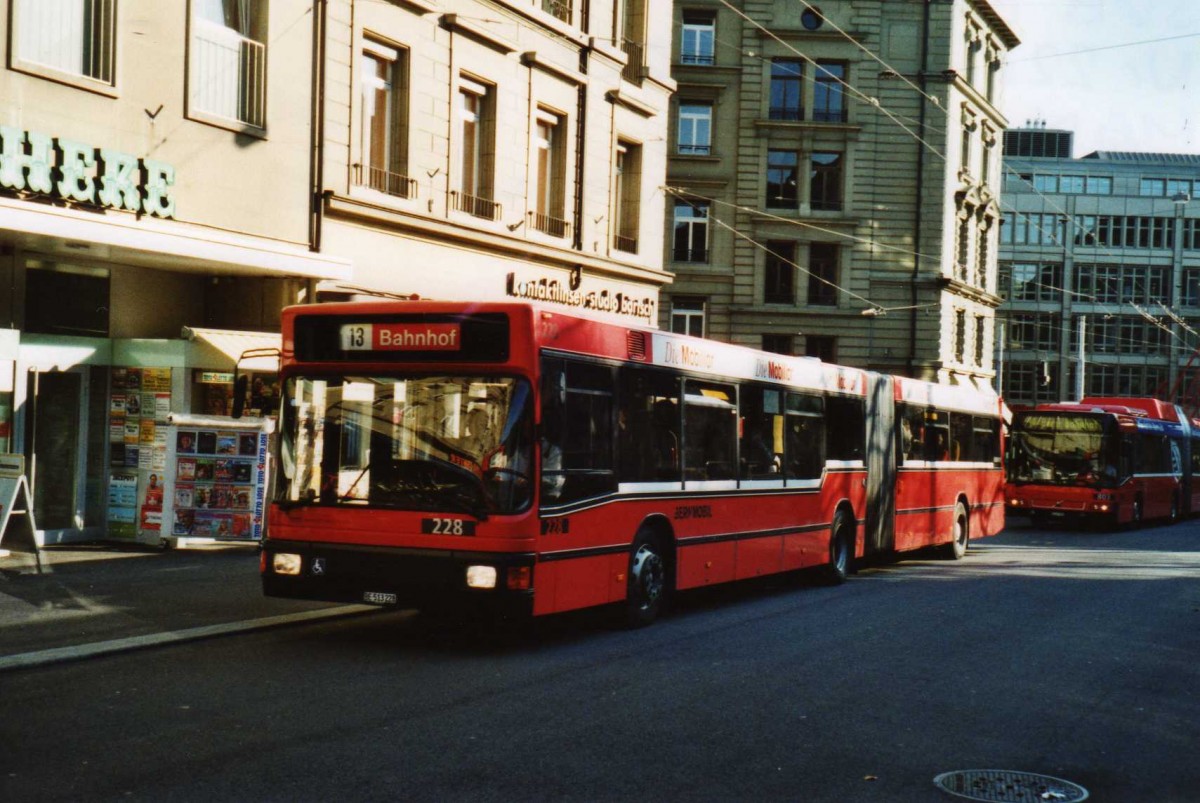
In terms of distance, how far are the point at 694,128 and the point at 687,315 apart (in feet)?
22.2

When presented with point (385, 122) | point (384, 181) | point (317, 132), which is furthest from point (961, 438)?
point (317, 132)

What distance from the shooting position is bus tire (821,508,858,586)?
17.1 metres

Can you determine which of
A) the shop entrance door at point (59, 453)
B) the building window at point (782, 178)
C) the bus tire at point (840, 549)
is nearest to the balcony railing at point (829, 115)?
the building window at point (782, 178)

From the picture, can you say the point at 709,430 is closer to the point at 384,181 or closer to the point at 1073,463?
the point at 384,181

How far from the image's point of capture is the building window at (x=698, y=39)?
164 feet

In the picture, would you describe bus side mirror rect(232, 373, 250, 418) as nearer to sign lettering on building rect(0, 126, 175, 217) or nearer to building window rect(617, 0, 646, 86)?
sign lettering on building rect(0, 126, 175, 217)

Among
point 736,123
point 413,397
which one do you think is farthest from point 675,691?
point 736,123

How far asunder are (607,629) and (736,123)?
40.5 m

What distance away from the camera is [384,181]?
21.3 meters

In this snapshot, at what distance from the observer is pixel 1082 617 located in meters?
14.3

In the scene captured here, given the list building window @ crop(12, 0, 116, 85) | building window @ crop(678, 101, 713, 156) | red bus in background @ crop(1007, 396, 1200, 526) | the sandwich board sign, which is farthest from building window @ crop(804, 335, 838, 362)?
the sandwich board sign

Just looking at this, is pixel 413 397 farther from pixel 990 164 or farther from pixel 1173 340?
pixel 1173 340

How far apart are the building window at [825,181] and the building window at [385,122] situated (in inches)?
1270

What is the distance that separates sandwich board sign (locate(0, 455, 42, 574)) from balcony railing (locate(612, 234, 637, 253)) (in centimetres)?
1584
